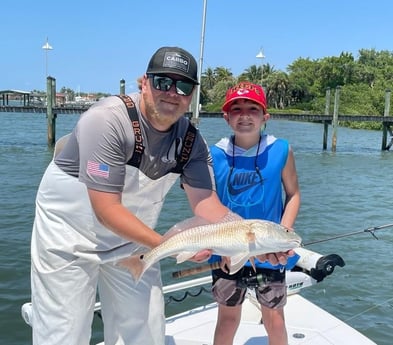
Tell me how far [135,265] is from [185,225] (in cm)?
38

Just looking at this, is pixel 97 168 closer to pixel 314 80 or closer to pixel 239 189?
pixel 239 189

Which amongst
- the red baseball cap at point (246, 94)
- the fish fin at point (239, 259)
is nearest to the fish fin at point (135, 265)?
the fish fin at point (239, 259)

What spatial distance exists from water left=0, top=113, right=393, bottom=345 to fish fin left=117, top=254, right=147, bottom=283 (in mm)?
3347

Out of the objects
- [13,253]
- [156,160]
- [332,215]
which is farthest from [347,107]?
[156,160]

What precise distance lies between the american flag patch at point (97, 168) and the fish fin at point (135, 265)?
0.57 m

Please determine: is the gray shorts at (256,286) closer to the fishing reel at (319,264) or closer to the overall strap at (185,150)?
the overall strap at (185,150)

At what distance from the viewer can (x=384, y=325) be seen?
618cm

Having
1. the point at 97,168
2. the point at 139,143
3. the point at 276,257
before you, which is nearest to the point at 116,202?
the point at 97,168

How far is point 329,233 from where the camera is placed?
441 inches

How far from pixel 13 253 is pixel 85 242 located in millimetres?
6621

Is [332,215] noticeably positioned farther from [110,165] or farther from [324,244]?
[110,165]

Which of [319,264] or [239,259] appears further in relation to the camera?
[319,264]

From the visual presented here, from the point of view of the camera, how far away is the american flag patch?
8.91 feet

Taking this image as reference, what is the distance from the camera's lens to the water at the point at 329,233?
664cm
